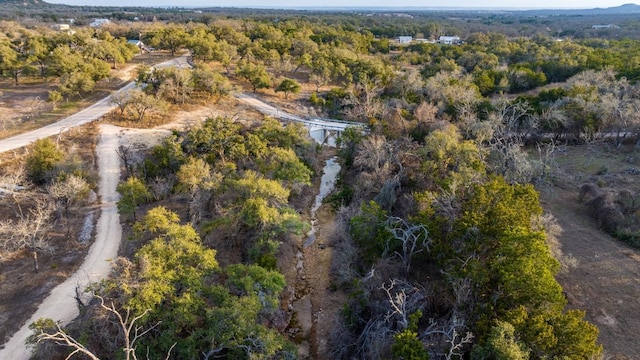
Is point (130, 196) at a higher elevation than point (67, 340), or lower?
lower

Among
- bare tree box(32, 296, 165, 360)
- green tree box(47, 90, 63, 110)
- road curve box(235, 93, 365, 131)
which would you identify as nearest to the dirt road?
bare tree box(32, 296, 165, 360)

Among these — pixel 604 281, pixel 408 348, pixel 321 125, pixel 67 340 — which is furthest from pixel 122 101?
pixel 604 281

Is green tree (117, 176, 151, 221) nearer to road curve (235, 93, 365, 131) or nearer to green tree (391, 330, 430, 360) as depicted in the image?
green tree (391, 330, 430, 360)

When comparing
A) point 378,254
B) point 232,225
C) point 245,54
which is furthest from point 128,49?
point 378,254

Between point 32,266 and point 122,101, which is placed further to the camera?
point 122,101

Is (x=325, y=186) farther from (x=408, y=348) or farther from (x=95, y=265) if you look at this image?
(x=408, y=348)

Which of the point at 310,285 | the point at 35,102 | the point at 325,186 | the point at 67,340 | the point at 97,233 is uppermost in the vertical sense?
the point at 35,102

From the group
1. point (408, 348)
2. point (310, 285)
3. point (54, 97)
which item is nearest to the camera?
point (408, 348)
